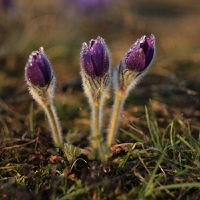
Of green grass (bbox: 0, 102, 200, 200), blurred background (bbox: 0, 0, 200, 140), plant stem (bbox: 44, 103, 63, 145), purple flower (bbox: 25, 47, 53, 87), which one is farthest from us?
blurred background (bbox: 0, 0, 200, 140)

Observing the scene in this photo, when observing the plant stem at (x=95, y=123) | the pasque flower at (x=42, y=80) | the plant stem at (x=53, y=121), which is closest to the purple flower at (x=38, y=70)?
the pasque flower at (x=42, y=80)

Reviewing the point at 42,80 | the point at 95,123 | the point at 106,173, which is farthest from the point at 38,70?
the point at 106,173

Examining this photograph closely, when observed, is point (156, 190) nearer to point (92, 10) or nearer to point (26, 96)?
point (26, 96)

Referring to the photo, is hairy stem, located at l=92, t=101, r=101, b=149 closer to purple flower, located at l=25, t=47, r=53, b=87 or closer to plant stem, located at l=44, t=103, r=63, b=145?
plant stem, located at l=44, t=103, r=63, b=145

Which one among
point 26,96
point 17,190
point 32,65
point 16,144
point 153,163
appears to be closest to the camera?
point 17,190

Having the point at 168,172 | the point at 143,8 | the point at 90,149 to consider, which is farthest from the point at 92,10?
the point at 168,172

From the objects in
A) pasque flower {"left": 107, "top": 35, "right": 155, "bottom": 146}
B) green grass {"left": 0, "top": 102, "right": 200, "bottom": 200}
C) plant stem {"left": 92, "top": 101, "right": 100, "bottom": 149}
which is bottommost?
green grass {"left": 0, "top": 102, "right": 200, "bottom": 200}

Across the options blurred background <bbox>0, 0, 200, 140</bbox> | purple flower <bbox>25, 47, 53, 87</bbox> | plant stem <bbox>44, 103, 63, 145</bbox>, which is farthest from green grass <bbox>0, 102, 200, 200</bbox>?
purple flower <bbox>25, 47, 53, 87</bbox>

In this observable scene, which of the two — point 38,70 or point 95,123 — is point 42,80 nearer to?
point 38,70
